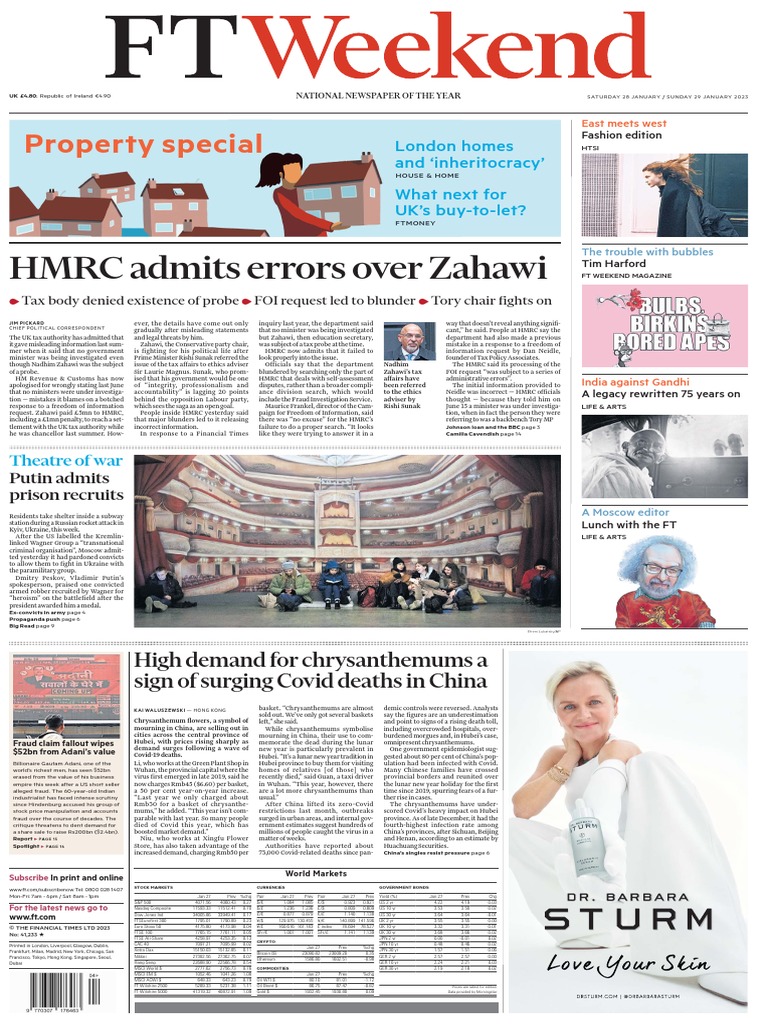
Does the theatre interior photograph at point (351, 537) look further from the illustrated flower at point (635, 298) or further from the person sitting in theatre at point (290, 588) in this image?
the illustrated flower at point (635, 298)

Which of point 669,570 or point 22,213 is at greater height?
point 22,213

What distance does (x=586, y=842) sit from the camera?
20.9ft

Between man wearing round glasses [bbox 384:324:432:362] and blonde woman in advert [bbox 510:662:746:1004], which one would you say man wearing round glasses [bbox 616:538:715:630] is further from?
man wearing round glasses [bbox 384:324:432:362]

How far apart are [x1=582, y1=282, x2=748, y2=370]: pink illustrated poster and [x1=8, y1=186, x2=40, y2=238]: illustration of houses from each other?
9.22 ft

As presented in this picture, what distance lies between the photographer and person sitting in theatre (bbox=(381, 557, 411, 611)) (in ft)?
21.0

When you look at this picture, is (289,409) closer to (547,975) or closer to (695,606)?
(695,606)

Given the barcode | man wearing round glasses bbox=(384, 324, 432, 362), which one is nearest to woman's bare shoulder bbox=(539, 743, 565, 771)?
man wearing round glasses bbox=(384, 324, 432, 362)

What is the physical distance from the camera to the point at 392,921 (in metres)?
6.40

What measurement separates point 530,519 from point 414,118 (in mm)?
2112

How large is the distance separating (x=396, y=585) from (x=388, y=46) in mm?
2730

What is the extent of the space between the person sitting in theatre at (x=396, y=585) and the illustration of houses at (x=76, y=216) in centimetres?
221

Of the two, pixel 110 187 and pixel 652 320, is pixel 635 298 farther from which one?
pixel 110 187

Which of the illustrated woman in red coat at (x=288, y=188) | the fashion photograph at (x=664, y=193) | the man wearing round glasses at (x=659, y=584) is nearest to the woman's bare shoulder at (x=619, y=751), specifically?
the man wearing round glasses at (x=659, y=584)

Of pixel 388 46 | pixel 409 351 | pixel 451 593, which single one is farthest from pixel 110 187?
pixel 451 593
